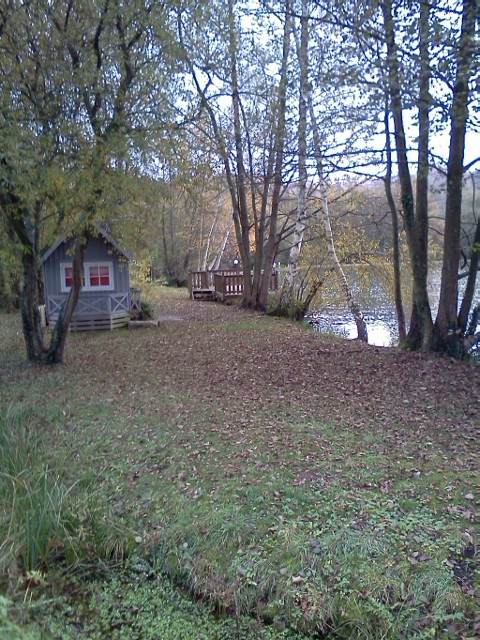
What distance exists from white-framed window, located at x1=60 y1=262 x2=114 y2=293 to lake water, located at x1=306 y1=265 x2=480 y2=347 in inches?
A: 307

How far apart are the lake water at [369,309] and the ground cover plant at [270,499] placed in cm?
952

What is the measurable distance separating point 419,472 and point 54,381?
6.91 m

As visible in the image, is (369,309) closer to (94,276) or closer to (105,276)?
(105,276)

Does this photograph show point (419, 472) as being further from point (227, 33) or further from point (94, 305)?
point (94, 305)

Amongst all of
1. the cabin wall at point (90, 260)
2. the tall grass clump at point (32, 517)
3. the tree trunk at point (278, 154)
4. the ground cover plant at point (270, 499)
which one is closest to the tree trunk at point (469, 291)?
the ground cover plant at point (270, 499)

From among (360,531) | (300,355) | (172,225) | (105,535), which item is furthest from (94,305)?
(172,225)

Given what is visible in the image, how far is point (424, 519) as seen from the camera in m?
4.27

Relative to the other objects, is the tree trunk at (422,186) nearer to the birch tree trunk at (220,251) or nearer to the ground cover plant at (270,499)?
the ground cover plant at (270,499)

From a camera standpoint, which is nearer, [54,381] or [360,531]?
[360,531]

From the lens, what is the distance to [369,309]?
25.2m

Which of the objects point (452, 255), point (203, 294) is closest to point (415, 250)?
point (452, 255)

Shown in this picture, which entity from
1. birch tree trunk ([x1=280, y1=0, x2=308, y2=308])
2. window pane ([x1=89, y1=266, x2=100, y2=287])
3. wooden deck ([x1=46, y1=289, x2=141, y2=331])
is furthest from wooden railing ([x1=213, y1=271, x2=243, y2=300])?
wooden deck ([x1=46, y1=289, x2=141, y2=331])

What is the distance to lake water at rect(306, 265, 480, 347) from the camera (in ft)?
60.9

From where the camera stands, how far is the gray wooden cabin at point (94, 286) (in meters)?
16.6
